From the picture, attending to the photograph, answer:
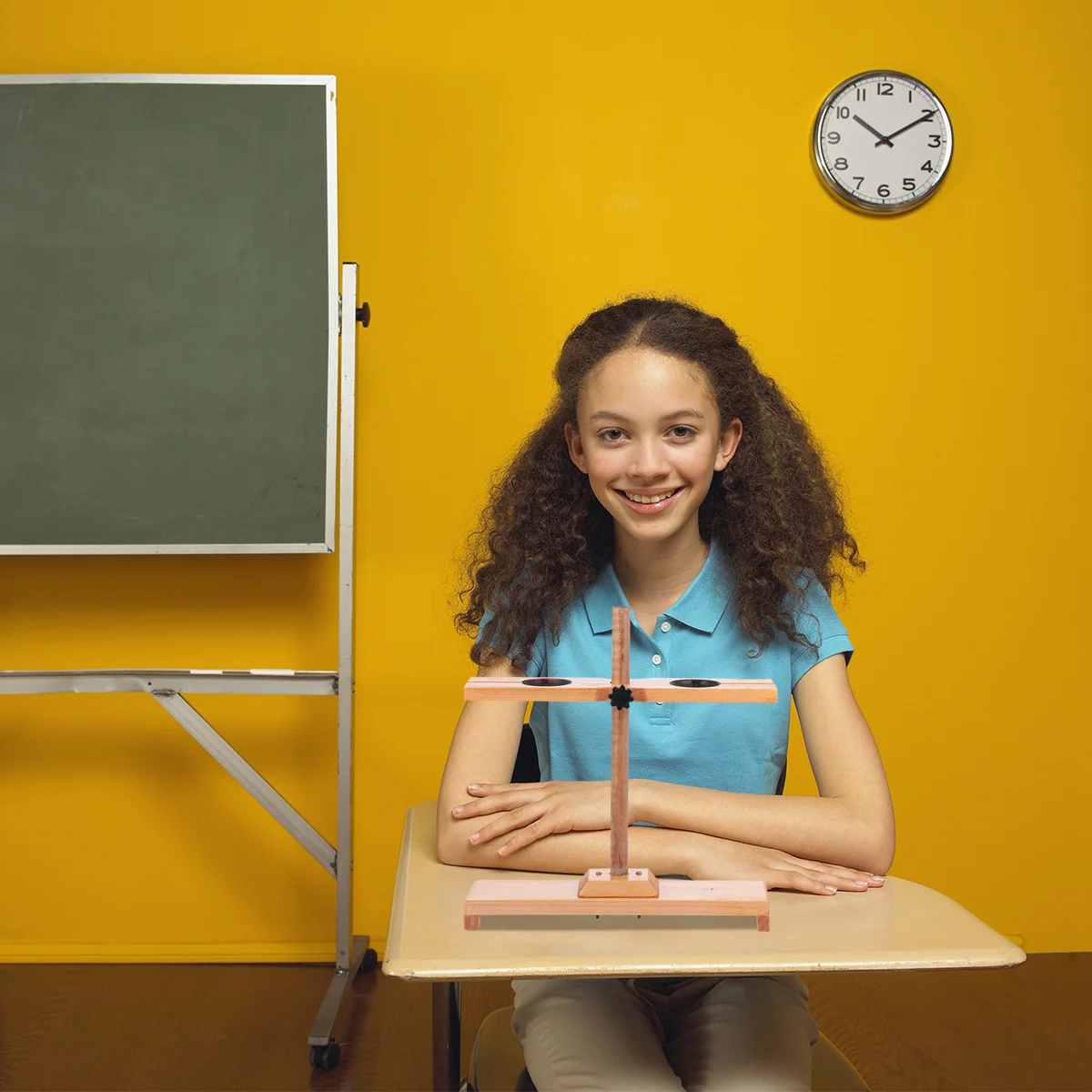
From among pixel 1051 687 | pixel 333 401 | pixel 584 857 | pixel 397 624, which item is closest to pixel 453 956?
pixel 584 857

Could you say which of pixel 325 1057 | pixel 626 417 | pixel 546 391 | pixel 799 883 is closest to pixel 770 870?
pixel 799 883

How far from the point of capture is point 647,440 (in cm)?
135

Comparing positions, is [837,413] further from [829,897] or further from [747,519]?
[829,897]

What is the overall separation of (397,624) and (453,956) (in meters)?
1.83

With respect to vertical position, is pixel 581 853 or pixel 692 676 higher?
pixel 692 676

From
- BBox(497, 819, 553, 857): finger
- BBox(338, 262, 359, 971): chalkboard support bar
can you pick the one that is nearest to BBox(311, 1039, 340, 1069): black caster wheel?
BBox(338, 262, 359, 971): chalkboard support bar

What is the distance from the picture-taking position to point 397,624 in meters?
2.67

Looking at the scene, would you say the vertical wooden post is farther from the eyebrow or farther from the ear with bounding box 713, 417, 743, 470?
the ear with bounding box 713, 417, 743, 470

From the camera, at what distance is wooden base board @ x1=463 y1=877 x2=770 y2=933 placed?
0.94 metres

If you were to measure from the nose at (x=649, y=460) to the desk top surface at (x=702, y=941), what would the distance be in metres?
0.52

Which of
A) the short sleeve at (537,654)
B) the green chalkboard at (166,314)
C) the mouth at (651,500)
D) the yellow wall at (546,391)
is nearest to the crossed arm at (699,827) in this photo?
the short sleeve at (537,654)

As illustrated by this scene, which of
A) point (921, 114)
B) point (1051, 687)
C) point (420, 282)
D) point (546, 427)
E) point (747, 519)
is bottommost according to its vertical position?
point (1051, 687)

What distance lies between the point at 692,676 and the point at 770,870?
0.36 m

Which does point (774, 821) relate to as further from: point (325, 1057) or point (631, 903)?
point (325, 1057)
